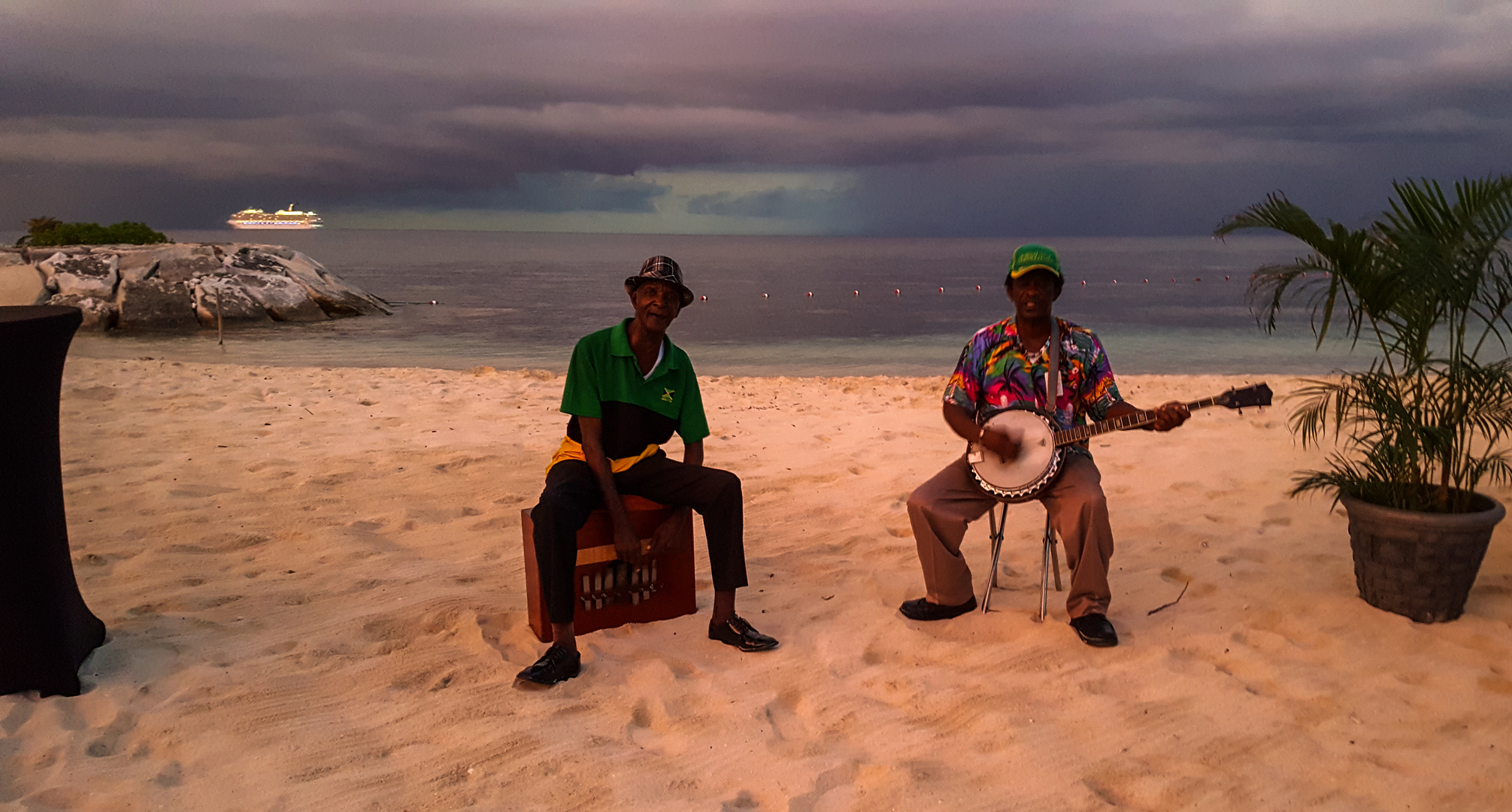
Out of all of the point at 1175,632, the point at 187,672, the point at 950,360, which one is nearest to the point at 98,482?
the point at 187,672

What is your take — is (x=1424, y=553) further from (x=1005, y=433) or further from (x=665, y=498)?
(x=665, y=498)

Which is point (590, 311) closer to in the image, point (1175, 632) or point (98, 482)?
point (98, 482)

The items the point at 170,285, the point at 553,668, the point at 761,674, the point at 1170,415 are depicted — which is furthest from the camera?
the point at 170,285

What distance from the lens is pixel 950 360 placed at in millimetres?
18438

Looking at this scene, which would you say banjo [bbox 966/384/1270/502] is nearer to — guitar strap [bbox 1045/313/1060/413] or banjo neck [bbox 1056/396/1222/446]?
banjo neck [bbox 1056/396/1222/446]

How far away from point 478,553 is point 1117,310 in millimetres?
28705

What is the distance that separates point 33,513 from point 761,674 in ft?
8.35

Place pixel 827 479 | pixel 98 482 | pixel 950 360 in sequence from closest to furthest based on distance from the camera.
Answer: pixel 98 482
pixel 827 479
pixel 950 360

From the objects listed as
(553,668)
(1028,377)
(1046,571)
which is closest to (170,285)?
(553,668)

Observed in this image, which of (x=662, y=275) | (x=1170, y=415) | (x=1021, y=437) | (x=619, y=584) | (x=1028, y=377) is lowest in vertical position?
(x=619, y=584)

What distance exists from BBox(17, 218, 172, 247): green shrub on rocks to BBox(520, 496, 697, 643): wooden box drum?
26.4 metres

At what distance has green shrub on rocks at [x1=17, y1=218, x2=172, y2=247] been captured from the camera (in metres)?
24.8

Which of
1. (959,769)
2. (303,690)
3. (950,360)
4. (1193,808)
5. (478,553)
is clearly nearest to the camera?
(1193,808)

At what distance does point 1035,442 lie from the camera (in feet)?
13.5
